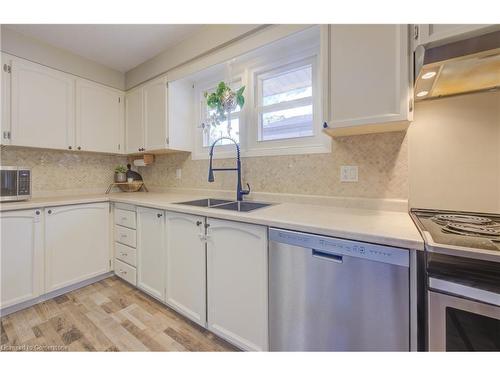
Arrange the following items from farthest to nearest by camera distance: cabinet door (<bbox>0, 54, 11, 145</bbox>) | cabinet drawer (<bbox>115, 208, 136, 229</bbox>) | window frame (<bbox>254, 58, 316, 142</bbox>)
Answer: cabinet drawer (<bbox>115, 208, 136, 229</bbox>)
cabinet door (<bbox>0, 54, 11, 145</bbox>)
window frame (<bbox>254, 58, 316, 142</bbox>)

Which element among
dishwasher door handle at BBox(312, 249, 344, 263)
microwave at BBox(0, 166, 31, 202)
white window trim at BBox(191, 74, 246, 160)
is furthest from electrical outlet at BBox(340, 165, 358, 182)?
microwave at BBox(0, 166, 31, 202)

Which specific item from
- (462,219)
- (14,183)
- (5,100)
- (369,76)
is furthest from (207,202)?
(5,100)

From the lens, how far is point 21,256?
1.72 m

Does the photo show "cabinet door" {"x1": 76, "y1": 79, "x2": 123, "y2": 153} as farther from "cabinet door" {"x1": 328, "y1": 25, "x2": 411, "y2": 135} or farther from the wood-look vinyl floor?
"cabinet door" {"x1": 328, "y1": 25, "x2": 411, "y2": 135}

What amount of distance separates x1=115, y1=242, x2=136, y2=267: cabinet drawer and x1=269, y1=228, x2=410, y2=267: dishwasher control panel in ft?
5.17

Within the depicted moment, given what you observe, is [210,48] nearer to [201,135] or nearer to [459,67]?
[201,135]

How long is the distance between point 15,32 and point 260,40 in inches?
88.7

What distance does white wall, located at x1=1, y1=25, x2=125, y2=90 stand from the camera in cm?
190

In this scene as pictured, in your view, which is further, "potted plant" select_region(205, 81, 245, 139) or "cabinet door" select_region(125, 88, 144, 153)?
"cabinet door" select_region(125, 88, 144, 153)

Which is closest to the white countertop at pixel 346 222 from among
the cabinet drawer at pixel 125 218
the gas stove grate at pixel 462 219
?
the gas stove grate at pixel 462 219

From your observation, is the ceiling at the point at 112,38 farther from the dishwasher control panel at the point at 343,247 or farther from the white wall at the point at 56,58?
the dishwasher control panel at the point at 343,247

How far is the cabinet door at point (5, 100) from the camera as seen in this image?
6.05 feet

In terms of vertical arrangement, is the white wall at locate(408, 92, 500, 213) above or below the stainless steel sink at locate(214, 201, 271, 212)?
above

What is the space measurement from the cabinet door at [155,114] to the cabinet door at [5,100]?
3.63 feet
